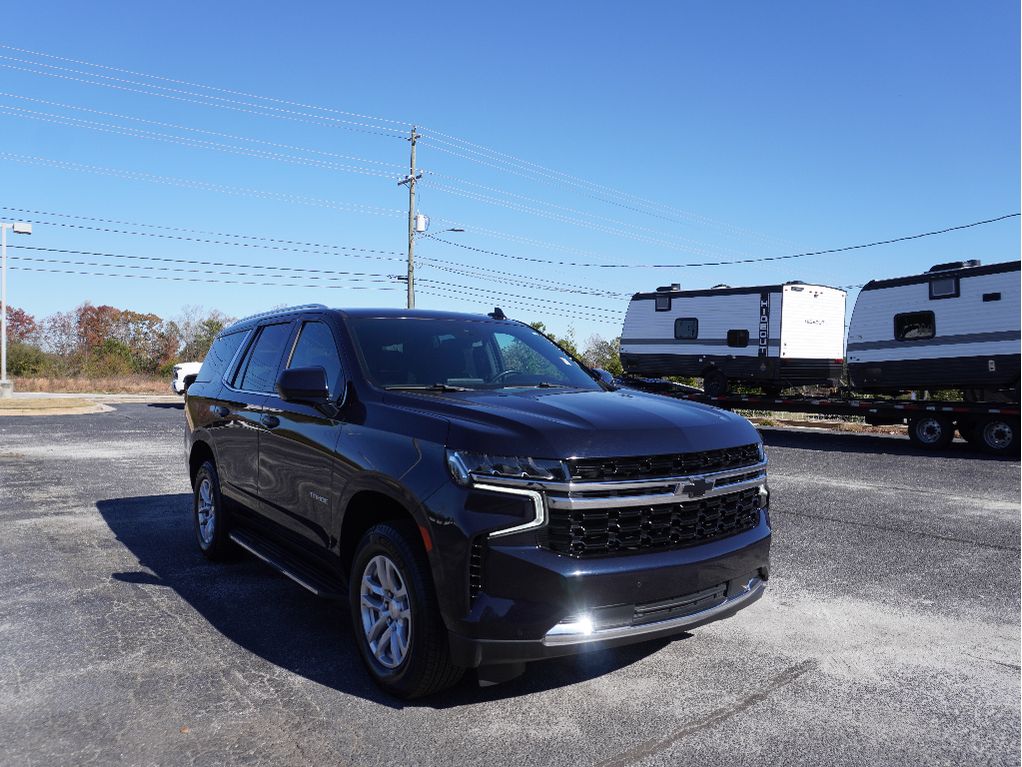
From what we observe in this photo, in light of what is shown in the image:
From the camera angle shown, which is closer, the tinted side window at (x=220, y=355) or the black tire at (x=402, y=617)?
the black tire at (x=402, y=617)

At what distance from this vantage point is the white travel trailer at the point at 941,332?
15586 mm

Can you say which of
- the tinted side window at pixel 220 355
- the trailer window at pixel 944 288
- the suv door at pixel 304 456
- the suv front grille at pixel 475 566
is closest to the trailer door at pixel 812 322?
the trailer window at pixel 944 288

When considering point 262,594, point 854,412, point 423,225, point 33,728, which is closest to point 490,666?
point 33,728

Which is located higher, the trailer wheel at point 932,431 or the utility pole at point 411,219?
the utility pole at point 411,219

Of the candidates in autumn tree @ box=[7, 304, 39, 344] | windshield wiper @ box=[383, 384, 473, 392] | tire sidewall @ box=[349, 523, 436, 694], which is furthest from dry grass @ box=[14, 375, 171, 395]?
tire sidewall @ box=[349, 523, 436, 694]

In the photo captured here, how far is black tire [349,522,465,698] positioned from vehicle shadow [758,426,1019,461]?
1162 cm

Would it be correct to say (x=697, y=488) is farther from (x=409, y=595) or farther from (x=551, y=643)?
(x=409, y=595)

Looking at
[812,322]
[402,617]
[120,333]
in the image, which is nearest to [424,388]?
[402,617]

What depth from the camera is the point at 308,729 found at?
11.0 ft

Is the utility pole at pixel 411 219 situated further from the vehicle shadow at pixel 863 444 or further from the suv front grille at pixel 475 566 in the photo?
the suv front grille at pixel 475 566

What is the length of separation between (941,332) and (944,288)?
0.91 metres

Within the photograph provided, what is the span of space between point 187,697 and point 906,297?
1733 centimetres

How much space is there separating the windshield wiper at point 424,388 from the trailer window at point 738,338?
18070 mm

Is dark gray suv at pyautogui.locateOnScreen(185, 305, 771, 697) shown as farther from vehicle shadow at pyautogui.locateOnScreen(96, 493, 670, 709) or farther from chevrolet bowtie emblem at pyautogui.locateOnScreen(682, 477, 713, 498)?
vehicle shadow at pyautogui.locateOnScreen(96, 493, 670, 709)
